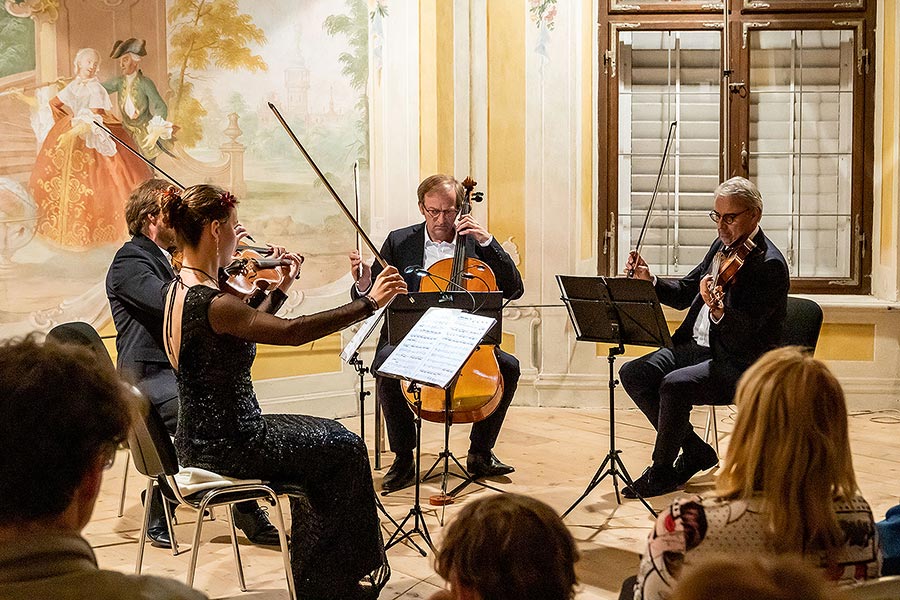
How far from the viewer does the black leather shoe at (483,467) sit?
4547 millimetres

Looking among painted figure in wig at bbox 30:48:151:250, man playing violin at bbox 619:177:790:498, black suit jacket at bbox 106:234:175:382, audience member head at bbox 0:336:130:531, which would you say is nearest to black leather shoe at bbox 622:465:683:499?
man playing violin at bbox 619:177:790:498

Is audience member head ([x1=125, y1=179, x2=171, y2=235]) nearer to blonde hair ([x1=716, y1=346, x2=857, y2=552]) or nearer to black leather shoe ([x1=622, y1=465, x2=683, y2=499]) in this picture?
black leather shoe ([x1=622, y1=465, x2=683, y2=499])

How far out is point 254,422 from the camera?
295 cm

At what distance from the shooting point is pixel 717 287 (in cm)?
407

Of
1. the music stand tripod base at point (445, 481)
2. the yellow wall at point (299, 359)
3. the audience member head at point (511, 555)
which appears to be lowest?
the music stand tripod base at point (445, 481)

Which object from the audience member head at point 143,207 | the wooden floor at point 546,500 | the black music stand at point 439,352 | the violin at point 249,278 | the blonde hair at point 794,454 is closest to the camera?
the blonde hair at point 794,454

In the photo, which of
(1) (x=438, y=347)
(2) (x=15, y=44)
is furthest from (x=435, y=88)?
(1) (x=438, y=347)

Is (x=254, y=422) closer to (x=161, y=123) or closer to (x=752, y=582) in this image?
(x=752, y=582)

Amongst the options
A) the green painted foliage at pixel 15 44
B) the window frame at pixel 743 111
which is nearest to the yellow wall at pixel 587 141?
the window frame at pixel 743 111

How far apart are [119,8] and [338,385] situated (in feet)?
7.48

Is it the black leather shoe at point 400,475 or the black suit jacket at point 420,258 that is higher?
the black suit jacket at point 420,258

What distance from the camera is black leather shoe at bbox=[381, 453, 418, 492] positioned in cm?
435

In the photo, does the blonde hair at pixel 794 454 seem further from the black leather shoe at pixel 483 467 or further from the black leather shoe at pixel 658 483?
the black leather shoe at pixel 483 467

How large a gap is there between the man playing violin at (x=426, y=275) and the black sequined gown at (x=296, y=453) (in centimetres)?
129
